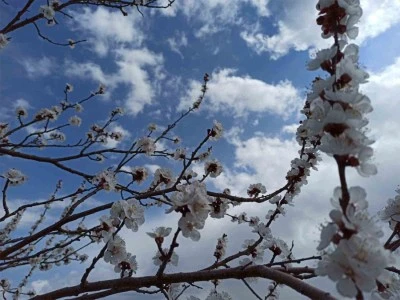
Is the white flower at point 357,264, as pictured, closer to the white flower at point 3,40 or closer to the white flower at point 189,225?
the white flower at point 189,225

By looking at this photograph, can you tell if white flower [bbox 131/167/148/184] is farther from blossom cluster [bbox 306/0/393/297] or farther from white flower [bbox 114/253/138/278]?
blossom cluster [bbox 306/0/393/297]

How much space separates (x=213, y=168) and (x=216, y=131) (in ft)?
2.26

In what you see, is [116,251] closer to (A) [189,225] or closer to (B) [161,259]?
(B) [161,259]

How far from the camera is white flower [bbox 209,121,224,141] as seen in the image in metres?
4.69

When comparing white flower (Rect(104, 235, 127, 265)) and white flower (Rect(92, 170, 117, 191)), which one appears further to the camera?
white flower (Rect(92, 170, 117, 191))

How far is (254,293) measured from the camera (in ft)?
7.61

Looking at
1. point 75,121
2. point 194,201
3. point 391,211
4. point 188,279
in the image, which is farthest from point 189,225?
point 75,121

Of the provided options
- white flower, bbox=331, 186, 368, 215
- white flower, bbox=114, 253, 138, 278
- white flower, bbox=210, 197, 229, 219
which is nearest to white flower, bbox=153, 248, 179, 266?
white flower, bbox=114, 253, 138, 278

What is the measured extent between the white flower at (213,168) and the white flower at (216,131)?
0.57 metres

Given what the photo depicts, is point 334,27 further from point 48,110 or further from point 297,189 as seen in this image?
point 48,110

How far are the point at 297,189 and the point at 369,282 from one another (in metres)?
2.72

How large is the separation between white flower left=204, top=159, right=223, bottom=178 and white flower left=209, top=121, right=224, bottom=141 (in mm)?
567

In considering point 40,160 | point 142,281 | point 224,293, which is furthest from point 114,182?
point 142,281

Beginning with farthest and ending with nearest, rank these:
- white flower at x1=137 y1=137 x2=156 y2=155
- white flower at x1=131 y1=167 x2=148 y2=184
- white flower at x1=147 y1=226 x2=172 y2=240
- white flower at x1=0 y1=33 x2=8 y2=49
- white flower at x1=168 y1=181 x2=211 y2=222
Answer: white flower at x1=137 y1=137 x2=156 y2=155 < white flower at x1=131 y1=167 x2=148 y2=184 < white flower at x1=0 y1=33 x2=8 y2=49 < white flower at x1=147 y1=226 x2=172 y2=240 < white flower at x1=168 y1=181 x2=211 y2=222
